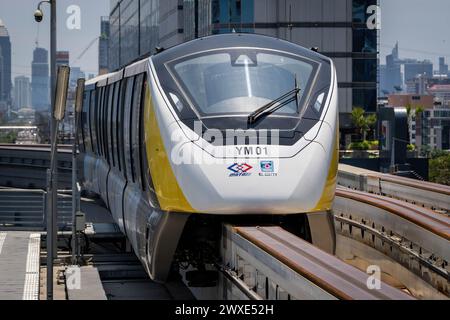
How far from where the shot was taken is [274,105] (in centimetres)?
1417

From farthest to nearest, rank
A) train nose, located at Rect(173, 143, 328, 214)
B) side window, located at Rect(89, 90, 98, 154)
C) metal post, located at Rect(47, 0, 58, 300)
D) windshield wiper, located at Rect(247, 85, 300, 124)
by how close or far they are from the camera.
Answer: side window, located at Rect(89, 90, 98, 154) → metal post, located at Rect(47, 0, 58, 300) → windshield wiper, located at Rect(247, 85, 300, 124) → train nose, located at Rect(173, 143, 328, 214)

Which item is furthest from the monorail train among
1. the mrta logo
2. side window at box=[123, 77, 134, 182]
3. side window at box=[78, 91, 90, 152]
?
side window at box=[78, 91, 90, 152]

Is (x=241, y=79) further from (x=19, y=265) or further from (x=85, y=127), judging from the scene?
(x=85, y=127)

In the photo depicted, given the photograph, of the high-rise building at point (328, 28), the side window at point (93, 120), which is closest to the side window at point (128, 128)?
the side window at point (93, 120)

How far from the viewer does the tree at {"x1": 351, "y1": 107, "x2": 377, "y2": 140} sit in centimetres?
7588

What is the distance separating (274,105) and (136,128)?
281cm

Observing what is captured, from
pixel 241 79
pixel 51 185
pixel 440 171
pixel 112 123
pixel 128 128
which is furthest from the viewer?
pixel 440 171

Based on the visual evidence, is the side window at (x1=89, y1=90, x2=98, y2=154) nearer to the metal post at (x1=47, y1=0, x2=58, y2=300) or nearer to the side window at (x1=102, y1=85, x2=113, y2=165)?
the side window at (x1=102, y1=85, x2=113, y2=165)

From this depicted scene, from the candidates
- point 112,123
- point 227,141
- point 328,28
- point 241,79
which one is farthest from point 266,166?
point 328,28

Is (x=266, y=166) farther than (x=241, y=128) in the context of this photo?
No

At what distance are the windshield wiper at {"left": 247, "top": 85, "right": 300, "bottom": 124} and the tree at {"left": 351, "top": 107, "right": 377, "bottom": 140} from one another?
61.9 m

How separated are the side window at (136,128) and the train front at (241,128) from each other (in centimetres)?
91

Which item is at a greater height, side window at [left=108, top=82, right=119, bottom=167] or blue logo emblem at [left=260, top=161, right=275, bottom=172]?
side window at [left=108, top=82, right=119, bottom=167]
